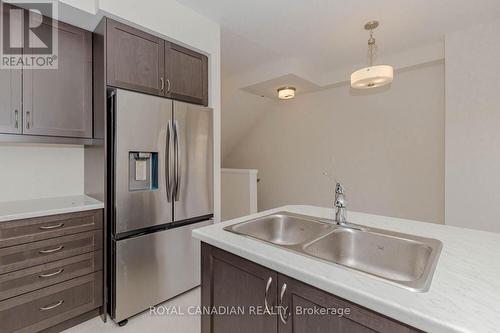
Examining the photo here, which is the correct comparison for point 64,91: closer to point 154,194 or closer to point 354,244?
point 154,194

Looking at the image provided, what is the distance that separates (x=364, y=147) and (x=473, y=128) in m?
1.33

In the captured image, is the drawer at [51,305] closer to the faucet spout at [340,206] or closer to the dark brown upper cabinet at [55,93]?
the dark brown upper cabinet at [55,93]

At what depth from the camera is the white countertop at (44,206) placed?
156 centimetres

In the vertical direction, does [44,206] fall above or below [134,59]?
Answer: below

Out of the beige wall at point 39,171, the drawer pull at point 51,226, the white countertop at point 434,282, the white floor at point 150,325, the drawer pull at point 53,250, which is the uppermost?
the beige wall at point 39,171

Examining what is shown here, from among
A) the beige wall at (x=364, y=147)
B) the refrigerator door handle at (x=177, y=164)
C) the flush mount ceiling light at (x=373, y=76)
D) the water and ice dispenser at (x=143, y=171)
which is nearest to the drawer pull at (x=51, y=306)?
the water and ice dispenser at (x=143, y=171)

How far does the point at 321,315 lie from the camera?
841 mm

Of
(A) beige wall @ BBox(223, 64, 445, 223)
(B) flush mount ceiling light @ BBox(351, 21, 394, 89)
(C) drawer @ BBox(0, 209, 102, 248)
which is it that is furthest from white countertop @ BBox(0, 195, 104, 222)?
(A) beige wall @ BBox(223, 64, 445, 223)

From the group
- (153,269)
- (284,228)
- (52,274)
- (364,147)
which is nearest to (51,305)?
(52,274)

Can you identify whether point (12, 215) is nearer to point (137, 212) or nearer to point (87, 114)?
point (137, 212)

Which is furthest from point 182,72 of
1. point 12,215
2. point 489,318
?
point 489,318

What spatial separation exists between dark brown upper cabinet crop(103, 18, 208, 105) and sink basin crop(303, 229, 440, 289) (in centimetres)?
174

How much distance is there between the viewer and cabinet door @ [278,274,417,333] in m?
0.72

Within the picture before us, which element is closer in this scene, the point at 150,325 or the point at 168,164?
the point at 150,325
